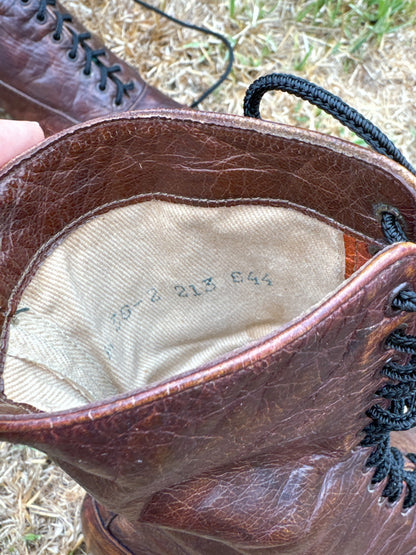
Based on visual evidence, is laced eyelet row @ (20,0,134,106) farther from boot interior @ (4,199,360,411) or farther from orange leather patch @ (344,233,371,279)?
orange leather patch @ (344,233,371,279)

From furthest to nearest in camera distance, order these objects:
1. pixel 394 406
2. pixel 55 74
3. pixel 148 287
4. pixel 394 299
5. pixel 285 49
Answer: pixel 285 49 < pixel 55 74 < pixel 148 287 < pixel 394 406 < pixel 394 299

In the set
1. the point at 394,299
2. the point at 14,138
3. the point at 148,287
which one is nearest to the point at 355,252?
the point at 394,299

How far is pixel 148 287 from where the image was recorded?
0.82 metres

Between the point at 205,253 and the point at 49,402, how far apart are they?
10.8 inches

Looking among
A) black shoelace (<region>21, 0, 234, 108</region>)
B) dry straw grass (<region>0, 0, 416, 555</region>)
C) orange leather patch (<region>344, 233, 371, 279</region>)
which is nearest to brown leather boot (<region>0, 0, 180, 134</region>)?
black shoelace (<region>21, 0, 234, 108</region>)

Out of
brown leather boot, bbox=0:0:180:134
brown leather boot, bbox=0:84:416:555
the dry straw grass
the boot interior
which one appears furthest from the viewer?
the dry straw grass

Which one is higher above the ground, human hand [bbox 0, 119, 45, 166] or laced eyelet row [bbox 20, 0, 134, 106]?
human hand [bbox 0, 119, 45, 166]

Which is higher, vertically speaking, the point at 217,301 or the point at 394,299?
the point at 394,299

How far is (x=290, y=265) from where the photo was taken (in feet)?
2.70

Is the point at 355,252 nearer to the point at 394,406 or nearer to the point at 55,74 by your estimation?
the point at 394,406

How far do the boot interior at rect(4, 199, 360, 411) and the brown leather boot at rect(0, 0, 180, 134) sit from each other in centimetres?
62

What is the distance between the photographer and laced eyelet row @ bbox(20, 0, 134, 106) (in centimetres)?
132

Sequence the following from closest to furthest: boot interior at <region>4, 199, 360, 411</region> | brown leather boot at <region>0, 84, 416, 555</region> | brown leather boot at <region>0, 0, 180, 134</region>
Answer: brown leather boot at <region>0, 84, 416, 555</region> < boot interior at <region>4, 199, 360, 411</region> < brown leather boot at <region>0, 0, 180, 134</region>

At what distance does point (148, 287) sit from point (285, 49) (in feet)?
2.98
